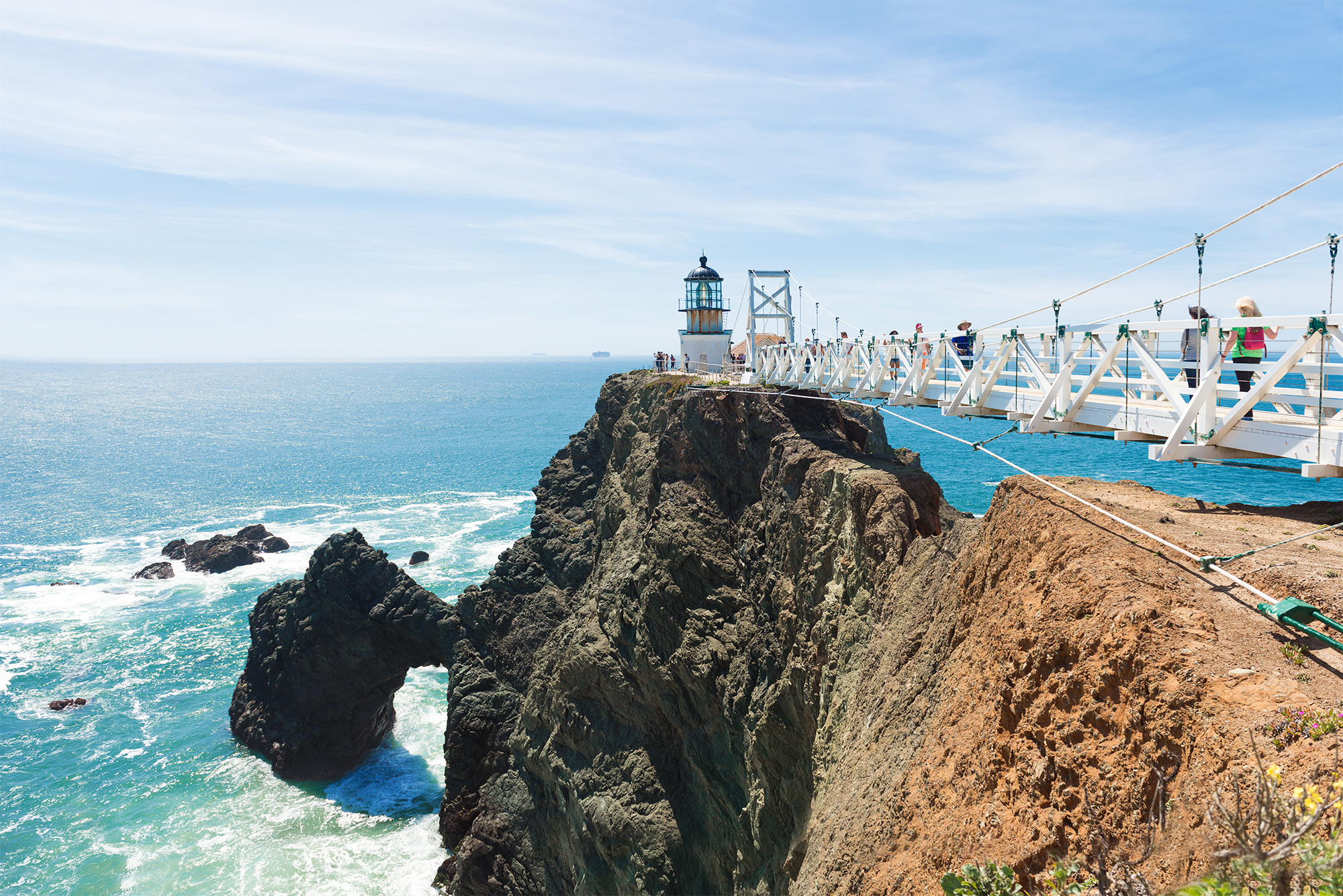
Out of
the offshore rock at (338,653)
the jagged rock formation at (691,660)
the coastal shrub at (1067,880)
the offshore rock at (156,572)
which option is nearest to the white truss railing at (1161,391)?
the jagged rock formation at (691,660)

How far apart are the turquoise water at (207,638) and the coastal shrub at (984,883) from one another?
23.3 meters

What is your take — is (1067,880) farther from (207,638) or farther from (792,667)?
(207,638)

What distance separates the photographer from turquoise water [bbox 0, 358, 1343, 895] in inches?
1048

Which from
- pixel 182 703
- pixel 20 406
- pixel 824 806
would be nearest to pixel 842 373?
pixel 824 806

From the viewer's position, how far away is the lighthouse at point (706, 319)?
39.8m

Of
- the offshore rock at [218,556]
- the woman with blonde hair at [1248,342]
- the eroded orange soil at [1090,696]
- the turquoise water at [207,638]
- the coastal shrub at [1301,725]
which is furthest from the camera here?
the offshore rock at [218,556]

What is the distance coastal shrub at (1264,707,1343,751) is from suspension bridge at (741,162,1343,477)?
9.84 ft

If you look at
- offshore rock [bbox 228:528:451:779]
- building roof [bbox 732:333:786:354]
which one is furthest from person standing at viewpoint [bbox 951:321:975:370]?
offshore rock [bbox 228:528:451:779]

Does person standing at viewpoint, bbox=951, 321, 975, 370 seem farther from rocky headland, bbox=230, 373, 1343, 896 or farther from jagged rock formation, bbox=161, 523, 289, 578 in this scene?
jagged rock formation, bbox=161, 523, 289, 578

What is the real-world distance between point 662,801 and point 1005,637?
13.7 m

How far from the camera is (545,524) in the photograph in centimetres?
3531

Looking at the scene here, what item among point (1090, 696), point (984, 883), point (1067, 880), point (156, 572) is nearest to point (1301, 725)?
point (1090, 696)

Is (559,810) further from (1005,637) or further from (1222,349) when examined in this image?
(1222,349)

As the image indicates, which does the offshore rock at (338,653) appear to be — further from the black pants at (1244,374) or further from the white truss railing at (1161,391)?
the black pants at (1244,374)
